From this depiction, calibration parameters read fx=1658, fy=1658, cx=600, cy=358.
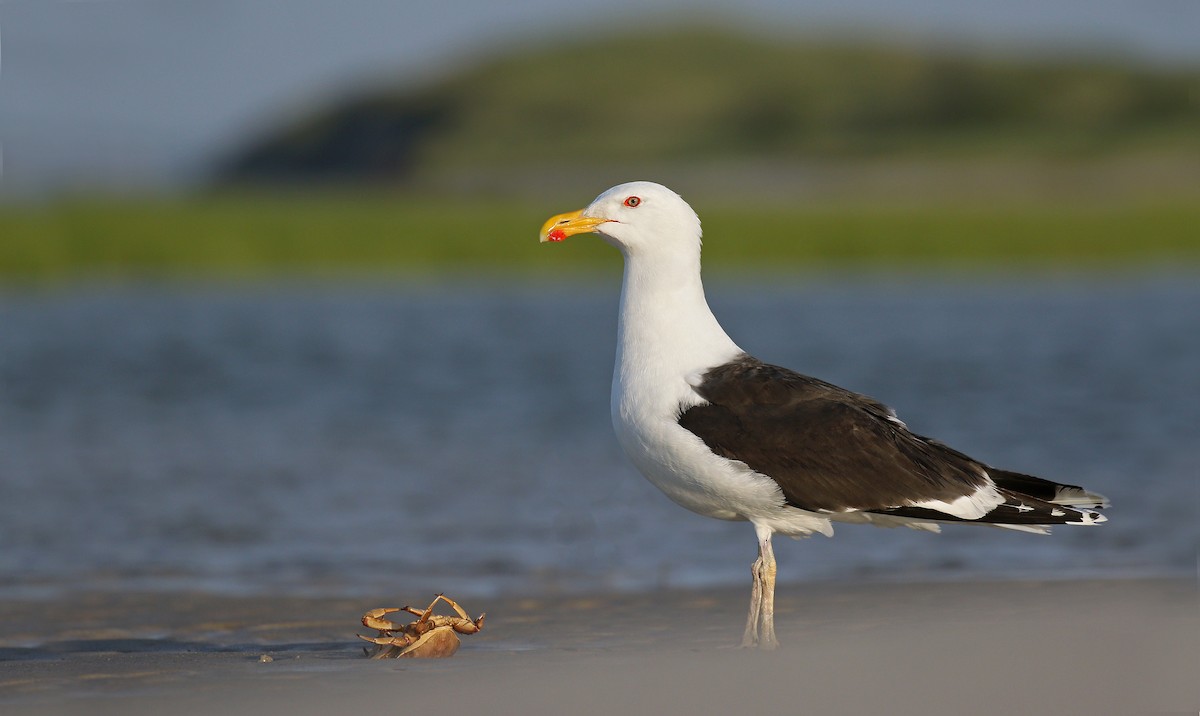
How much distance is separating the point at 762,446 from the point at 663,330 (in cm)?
72

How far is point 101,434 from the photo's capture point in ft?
47.8

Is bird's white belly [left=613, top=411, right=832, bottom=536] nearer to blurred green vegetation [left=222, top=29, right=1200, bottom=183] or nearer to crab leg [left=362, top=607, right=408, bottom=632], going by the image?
crab leg [left=362, top=607, right=408, bottom=632]

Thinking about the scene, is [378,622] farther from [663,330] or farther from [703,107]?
[703,107]

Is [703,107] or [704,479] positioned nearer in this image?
[704,479]

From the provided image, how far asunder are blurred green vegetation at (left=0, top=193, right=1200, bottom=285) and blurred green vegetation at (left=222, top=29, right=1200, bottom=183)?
74806 mm

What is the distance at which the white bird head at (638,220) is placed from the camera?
7.25 metres

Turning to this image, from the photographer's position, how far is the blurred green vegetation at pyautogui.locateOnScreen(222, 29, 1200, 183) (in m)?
134

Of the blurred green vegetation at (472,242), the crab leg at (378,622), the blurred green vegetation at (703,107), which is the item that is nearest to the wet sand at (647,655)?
the crab leg at (378,622)

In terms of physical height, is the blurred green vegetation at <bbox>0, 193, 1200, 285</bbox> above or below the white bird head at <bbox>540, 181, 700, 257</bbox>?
above

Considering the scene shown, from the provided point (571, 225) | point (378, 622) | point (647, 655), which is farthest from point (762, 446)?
point (378, 622)

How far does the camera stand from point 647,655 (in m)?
6.30

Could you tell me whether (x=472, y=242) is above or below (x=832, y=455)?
above

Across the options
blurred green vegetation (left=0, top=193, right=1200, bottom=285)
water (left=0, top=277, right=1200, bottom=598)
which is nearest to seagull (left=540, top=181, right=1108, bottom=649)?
water (left=0, top=277, right=1200, bottom=598)

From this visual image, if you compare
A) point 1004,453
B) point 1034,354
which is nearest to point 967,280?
point 1034,354
